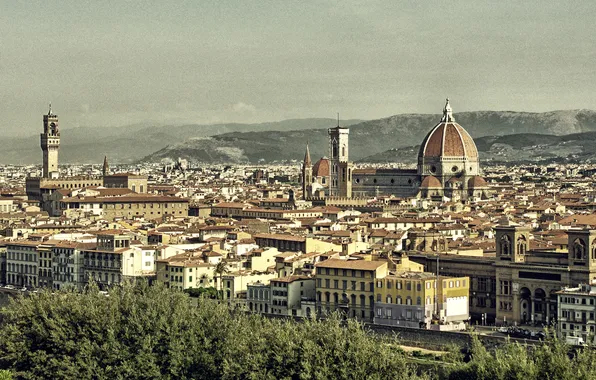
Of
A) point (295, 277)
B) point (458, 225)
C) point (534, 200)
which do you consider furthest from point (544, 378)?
point (534, 200)

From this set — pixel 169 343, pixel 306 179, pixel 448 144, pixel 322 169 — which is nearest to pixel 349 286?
pixel 169 343

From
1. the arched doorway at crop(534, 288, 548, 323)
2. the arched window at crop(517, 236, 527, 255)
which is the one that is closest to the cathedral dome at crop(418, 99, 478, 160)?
the arched window at crop(517, 236, 527, 255)

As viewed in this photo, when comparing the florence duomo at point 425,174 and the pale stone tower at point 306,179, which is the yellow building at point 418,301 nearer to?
the pale stone tower at point 306,179

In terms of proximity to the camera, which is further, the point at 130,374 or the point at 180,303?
the point at 180,303

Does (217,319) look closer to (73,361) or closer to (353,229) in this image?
(73,361)

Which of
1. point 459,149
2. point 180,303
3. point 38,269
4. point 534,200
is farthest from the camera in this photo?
point 459,149

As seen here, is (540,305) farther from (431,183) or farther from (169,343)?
(431,183)

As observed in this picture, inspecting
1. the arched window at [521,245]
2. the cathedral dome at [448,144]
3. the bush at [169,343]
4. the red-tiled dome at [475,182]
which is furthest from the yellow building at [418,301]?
the cathedral dome at [448,144]

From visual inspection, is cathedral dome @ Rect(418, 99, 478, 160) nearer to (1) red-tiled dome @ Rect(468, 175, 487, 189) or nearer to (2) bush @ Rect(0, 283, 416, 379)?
(1) red-tiled dome @ Rect(468, 175, 487, 189)
